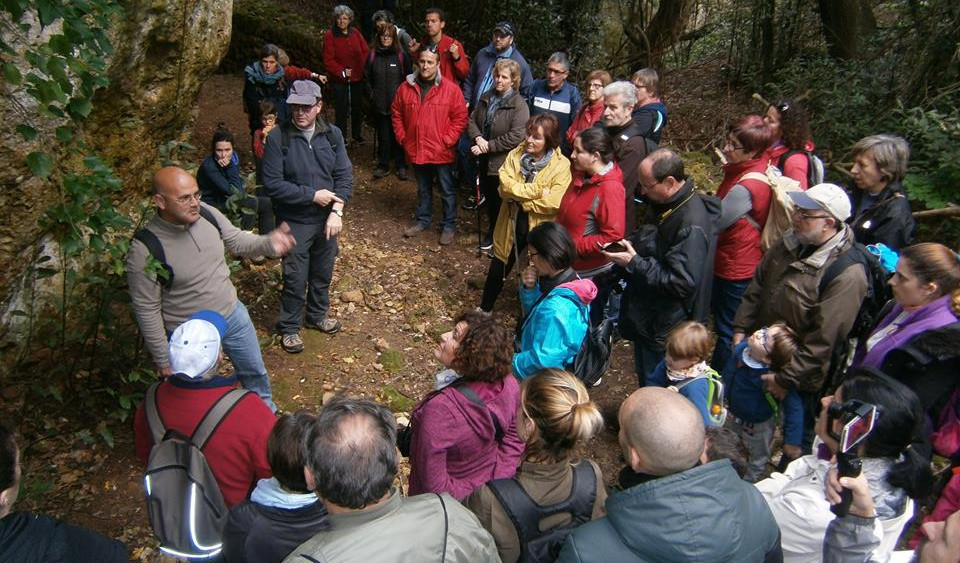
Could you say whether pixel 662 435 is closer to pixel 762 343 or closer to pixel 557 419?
pixel 557 419

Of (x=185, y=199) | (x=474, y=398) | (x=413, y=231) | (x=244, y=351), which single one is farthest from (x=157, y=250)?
(x=413, y=231)

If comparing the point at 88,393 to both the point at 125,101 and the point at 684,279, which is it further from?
the point at 684,279

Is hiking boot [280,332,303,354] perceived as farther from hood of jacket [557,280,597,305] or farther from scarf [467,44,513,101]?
scarf [467,44,513,101]

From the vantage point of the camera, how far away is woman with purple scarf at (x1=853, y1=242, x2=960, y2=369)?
316 centimetres

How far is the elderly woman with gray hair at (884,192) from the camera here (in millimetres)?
4254

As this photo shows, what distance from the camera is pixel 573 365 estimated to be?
13.6 feet

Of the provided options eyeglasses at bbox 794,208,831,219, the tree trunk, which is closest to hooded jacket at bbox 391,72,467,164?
eyeglasses at bbox 794,208,831,219

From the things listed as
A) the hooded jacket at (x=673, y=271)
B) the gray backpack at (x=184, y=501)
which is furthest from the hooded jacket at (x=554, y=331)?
the gray backpack at (x=184, y=501)

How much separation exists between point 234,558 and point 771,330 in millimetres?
2919

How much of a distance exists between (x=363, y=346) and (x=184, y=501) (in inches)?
122

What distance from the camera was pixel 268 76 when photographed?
24.6 feet

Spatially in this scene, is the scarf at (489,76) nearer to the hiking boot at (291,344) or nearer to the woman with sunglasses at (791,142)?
the woman with sunglasses at (791,142)

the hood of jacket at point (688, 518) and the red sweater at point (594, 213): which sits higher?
the red sweater at point (594, 213)

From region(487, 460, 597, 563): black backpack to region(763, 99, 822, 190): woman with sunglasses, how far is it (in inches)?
141
